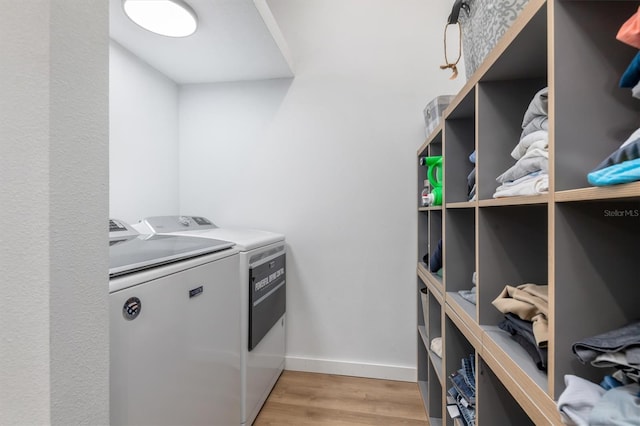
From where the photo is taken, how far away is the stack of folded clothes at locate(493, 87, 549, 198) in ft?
2.11

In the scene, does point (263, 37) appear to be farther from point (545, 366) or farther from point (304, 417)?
point (304, 417)

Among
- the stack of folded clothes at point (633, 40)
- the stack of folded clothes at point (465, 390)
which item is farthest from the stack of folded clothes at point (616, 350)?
the stack of folded clothes at point (465, 390)

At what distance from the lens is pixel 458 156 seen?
4.00ft

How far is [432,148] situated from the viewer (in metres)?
1.67

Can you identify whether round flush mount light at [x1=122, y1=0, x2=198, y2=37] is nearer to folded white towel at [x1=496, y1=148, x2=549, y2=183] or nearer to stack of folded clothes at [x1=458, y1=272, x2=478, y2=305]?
folded white towel at [x1=496, y1=148, x2=549, y2=183]

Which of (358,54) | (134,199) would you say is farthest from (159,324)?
(358,54)

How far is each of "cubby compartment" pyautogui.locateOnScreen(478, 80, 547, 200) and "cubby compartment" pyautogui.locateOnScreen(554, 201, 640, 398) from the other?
1.13 feet

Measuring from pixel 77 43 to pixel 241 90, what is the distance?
180 centimetres

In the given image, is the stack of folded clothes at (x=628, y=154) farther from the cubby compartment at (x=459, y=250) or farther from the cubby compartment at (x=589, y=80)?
the cubby compartment at (x=459, y=250)

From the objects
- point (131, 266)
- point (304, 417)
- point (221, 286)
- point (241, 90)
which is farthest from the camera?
point (241, 90)

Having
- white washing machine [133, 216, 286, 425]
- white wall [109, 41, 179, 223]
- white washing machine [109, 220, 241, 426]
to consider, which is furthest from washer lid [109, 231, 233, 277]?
white wall [109, 41, 179, 223]

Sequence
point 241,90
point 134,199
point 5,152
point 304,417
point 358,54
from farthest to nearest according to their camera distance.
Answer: point 241,90
point 358,54
point 134,199
point 304,417
point 5,152

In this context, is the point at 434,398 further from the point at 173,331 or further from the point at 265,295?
the point at 173,331

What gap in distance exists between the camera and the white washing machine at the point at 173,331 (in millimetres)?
775
